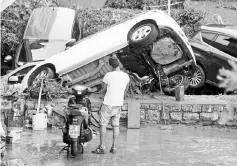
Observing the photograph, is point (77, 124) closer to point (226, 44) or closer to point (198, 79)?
point (198, 79)

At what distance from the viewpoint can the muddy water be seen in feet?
27.2

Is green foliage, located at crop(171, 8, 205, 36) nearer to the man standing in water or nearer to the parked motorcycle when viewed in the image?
the man standing in water

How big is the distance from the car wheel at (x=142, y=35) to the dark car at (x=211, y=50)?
325 cm

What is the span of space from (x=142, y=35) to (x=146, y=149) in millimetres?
3274

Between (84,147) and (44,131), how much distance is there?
1877 millimetres

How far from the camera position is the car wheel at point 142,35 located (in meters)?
11.5

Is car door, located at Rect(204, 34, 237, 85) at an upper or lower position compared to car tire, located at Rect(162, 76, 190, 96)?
upper

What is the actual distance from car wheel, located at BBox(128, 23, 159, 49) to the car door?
11.7 ft

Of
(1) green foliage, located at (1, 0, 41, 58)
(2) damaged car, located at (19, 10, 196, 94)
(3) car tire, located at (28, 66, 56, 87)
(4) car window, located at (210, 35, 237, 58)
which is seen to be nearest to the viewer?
(2) damaged car, located at (19, 10, 196, 94)

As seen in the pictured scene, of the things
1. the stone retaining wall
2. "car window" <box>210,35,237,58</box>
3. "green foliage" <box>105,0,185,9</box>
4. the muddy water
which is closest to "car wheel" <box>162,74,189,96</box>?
the stone retaining wall

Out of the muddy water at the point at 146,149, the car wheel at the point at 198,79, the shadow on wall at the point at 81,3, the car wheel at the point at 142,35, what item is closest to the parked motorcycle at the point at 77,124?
the muddy water at the point at 146,149

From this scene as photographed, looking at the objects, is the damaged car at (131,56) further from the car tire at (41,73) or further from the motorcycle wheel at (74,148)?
the motorcycle wheel at (74,148)

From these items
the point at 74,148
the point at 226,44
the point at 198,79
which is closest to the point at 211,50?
the point at 226,44

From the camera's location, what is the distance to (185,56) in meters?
12.6
